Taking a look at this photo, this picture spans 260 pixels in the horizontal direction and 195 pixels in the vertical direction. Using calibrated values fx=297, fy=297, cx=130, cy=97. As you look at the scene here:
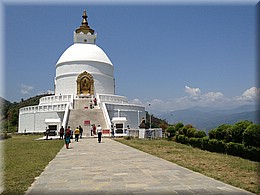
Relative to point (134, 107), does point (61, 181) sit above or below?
below

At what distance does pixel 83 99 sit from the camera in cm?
3678

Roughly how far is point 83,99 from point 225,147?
81.5 ft

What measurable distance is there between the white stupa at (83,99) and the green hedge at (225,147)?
12143mm

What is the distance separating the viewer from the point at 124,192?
6039 mm

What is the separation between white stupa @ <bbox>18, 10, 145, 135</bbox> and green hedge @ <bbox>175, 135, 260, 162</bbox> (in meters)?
12.1

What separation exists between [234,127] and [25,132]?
2820 centimetres

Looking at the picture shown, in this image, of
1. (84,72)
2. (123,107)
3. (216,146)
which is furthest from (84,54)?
(216,146)

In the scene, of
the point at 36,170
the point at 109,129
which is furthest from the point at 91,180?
the point at 109,129

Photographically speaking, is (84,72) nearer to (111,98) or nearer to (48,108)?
(111,98)

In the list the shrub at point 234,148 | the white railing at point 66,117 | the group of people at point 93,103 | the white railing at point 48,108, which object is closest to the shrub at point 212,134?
the shrub at point 234,148

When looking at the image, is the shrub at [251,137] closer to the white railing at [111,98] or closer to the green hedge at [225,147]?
the green hedge at [225,147]

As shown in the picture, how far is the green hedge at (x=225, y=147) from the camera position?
38.9 ft

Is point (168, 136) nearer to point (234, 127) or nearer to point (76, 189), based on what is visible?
point (234, 127)

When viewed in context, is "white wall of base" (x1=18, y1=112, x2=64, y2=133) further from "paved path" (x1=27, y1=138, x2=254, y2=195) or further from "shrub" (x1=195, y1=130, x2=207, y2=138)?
"paved path" (x1=27, y1=138, x2=254, y2=195)
